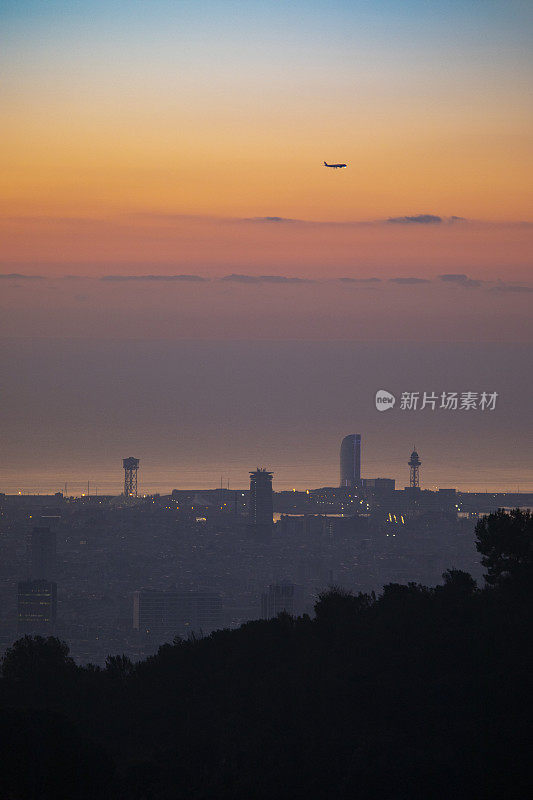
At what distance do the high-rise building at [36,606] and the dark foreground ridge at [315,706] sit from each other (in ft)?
361

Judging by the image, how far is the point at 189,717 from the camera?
105 ft

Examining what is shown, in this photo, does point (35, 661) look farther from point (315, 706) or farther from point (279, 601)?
point (279, 601)

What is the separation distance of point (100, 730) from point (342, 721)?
587cm

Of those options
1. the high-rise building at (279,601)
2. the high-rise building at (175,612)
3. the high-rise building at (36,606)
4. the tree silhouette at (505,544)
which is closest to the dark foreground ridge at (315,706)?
the tree silhouette at (505,544)

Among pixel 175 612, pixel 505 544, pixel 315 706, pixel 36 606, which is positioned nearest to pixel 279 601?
pixel 175 612

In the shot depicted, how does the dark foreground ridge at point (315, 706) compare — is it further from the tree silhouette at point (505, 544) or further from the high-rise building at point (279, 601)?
the high-rise building at point (279, 601)

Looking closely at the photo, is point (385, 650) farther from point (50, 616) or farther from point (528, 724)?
point (50, 616)

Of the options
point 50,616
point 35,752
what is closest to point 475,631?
point 35,752

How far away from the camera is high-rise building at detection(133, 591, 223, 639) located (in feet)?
490

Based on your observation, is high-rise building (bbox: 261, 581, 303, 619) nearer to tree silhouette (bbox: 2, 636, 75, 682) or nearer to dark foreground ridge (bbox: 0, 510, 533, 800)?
tree silhouette (bbox: 2, 636, 75, 682)

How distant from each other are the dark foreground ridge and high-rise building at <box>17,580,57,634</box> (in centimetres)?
11017

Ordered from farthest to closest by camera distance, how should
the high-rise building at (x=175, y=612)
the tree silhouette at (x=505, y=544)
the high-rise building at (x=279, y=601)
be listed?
the high-rise building at (x=279, y=601) → the high-rise building at (x=175, y=612) → the tree silhouette at (x=505, y=544)

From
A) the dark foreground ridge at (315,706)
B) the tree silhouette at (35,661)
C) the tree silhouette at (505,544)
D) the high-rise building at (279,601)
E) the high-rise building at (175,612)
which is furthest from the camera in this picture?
the high-rise building at (279,601)

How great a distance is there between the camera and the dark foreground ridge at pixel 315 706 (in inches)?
1025
